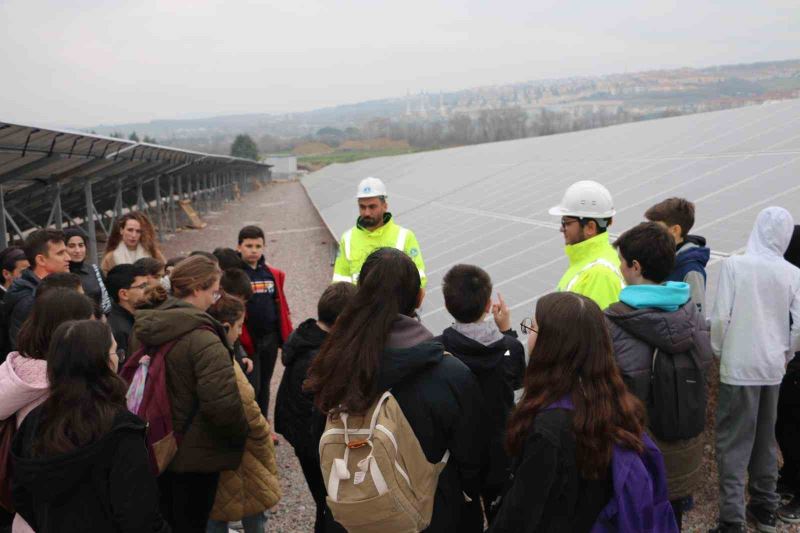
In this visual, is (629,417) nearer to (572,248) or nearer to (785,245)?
(572,248)

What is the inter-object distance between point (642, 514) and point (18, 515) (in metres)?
2.69

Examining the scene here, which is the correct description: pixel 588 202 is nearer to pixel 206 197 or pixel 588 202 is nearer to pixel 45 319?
pixel 45 319

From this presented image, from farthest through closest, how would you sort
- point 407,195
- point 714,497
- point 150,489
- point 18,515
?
1. point 407,195
2. point 714,497
3. point 18,515
4. point 150,489

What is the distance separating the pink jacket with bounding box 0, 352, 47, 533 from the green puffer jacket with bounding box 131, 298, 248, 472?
48 centimetres

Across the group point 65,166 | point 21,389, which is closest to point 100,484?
point 21,389

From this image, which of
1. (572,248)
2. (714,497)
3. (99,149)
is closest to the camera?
(572,248)

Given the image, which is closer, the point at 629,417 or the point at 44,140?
the point at 629,417

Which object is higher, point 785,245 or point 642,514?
point 785,245

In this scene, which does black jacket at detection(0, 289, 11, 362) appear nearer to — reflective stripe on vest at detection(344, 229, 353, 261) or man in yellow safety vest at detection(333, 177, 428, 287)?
man in yellow safety vest at detection(333, 177, 428, 287)

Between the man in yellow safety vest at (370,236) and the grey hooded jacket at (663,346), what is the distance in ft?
7.39

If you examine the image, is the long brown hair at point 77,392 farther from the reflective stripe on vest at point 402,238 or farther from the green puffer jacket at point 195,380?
the reflective stripe on vest at point 402,238

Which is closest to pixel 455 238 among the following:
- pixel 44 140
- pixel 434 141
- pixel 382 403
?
pixel 44 140

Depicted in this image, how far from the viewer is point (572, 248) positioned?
404cm

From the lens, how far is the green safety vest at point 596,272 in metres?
3.84
